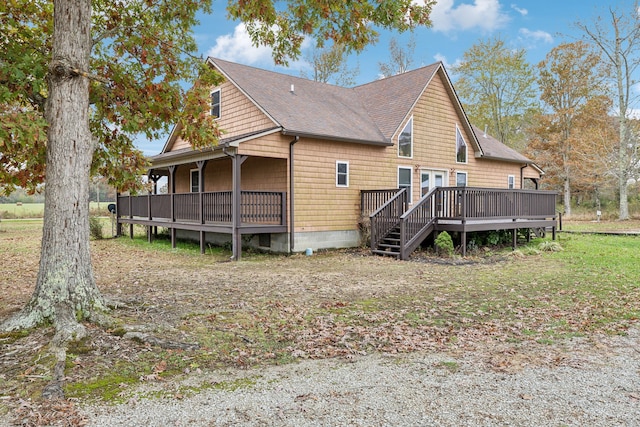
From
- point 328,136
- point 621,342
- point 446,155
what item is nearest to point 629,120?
point 446,155

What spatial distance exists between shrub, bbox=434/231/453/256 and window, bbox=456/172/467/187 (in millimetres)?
5775

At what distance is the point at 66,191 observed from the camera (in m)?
5.46

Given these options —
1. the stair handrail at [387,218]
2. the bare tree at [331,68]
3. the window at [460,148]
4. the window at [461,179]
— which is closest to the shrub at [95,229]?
the stair handrail at [387,218]

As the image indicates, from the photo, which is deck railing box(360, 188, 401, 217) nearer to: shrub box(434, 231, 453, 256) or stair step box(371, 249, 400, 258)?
stair step box(371, 249, 400, 258)

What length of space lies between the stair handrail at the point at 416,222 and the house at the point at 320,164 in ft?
0.38

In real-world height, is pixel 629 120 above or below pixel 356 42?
above

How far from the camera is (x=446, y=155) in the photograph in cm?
1786

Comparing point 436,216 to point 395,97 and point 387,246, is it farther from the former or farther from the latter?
point 395,97

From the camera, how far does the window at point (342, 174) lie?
1477 cm

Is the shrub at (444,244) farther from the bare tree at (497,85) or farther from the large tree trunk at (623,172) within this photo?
the bare tree at (497,85)

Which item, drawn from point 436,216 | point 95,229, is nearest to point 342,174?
point 436,216

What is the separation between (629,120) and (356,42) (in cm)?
3044

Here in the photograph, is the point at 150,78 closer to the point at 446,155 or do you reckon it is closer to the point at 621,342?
the point at 621,342

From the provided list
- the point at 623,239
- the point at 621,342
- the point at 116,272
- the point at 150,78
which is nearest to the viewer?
the point at 621,342
